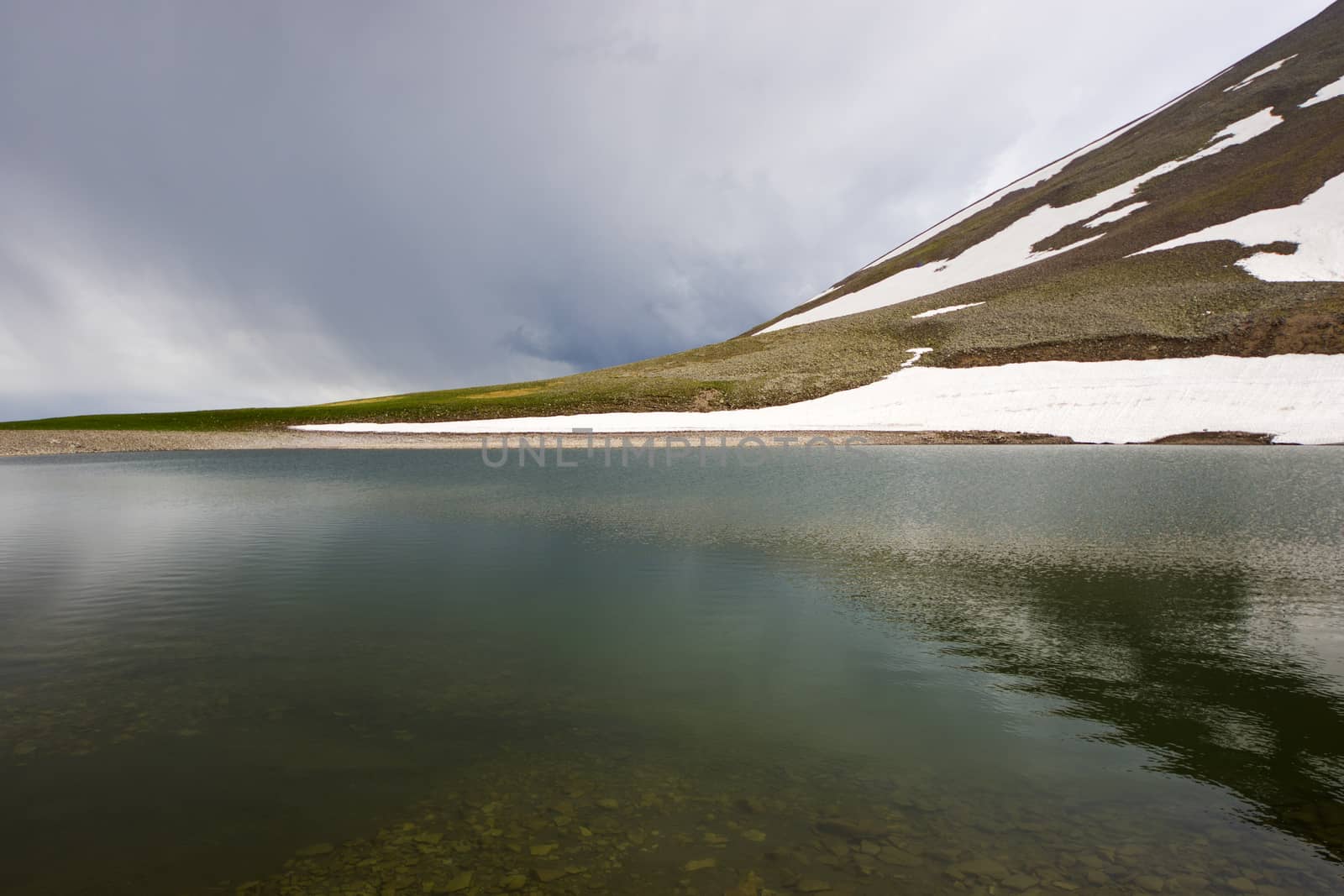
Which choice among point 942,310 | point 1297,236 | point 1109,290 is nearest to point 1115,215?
point 1297,236

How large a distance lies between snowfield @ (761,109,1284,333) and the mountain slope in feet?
1.41

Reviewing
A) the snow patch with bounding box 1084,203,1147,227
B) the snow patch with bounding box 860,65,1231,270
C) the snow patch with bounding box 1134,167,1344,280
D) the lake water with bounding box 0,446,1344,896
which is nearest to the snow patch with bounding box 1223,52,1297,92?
the snow patch with bounding box 860,65,1231,270

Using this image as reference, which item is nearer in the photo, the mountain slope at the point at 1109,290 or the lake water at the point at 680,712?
the lake water at the point at 680,712

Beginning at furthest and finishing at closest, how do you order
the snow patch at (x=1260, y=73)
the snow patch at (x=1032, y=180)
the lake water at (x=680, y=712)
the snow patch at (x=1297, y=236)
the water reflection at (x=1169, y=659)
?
the snow patch at (x=1032, y=180) < the snow patch at (x=1260, y=73) < the snow patch at (x=1297, y=236) < the water reflection at (x=1169, y=659) < the lake water at (x=680, y=712)

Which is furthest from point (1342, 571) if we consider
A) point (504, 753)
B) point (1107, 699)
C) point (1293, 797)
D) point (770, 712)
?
point (504, 753)

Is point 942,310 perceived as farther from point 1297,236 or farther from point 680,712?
point 680,712

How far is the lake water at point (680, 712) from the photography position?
20.4ft

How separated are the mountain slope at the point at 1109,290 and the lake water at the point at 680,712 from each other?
188 feet

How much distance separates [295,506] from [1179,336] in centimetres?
7771

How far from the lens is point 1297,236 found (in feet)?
259

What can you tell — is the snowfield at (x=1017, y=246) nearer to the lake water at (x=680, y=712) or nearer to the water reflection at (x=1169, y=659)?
the lake water at (x=680, y=712)

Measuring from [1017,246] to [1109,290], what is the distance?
116 feet
